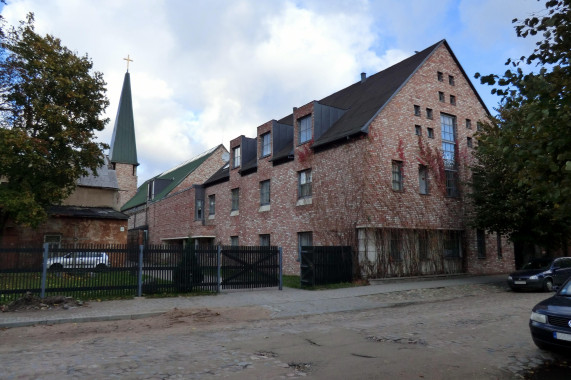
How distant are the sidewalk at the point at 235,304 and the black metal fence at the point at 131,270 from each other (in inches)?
27.2

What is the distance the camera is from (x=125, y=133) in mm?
54375

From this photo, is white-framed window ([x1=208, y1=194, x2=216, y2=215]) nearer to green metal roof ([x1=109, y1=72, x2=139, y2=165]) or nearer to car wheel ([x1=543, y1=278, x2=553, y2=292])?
car wheel ([x1=543, y1=278, x2=553, y2=292])

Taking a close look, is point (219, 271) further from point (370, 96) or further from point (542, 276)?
point (370, 96)

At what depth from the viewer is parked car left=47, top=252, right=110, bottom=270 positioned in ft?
41.2

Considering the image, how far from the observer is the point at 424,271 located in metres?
19.8

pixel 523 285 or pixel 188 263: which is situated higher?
pixel 188 263

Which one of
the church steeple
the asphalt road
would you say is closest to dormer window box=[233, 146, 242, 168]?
the asphalt road

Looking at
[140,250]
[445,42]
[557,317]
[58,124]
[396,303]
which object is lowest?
[396,303]

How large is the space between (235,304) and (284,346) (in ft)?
18.7

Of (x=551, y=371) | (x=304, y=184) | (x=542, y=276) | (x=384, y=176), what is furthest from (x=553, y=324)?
(x=304, y=184)

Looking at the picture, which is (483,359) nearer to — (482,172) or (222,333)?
(222,333)

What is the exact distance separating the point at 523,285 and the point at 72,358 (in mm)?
15664

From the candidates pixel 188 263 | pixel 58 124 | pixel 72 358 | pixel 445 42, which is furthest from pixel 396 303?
pixel 58 124

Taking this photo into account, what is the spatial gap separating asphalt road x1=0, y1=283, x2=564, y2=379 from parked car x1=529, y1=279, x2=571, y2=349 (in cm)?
35
